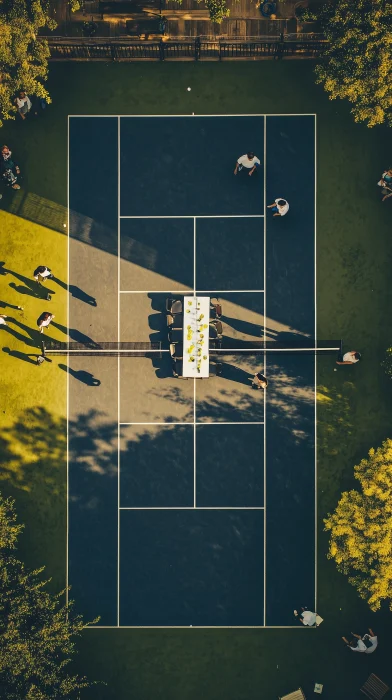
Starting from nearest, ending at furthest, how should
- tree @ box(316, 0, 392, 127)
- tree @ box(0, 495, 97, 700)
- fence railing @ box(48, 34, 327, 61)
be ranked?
tree @ box(316, 0, 392, 127) → tree @ box(0, 495, 97, 700) → fence railing @ box(48, 34, 327, 61)

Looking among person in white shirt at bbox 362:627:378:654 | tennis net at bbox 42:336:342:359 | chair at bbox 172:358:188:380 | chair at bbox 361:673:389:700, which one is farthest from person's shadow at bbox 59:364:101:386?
chair at bbox 361:673:389:700

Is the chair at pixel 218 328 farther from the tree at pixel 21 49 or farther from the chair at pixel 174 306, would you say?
the tree at pixel 21 49

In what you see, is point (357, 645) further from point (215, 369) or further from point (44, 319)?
point (44, 319)

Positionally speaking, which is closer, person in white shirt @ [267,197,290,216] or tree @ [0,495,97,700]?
tree @ [0,495,97,700]

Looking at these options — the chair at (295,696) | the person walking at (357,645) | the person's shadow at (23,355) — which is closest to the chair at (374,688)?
the person walking at (357,645)

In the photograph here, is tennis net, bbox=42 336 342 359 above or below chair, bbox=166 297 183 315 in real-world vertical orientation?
below

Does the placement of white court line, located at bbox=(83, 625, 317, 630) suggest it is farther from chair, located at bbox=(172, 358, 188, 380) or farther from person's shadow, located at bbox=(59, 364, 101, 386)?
chair, located at bbox=(172, 358, 188, 380)

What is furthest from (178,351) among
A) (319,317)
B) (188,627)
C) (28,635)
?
(28,635)
